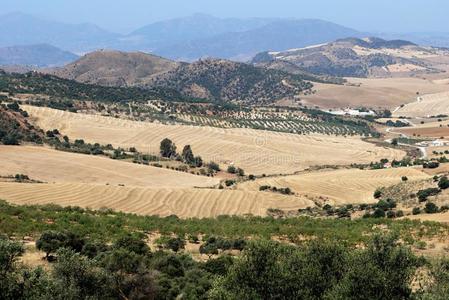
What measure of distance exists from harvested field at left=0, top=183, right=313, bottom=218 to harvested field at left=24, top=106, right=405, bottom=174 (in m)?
42.5

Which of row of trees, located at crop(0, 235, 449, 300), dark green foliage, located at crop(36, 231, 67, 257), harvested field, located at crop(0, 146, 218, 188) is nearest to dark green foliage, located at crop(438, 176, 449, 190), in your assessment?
harvested field, located at crop(0, 146, 218, 188)

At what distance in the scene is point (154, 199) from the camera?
6725cm

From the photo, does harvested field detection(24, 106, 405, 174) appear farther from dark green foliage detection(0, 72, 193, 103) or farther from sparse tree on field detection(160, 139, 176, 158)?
dark green foliage detection(0, 72, 193, 103)

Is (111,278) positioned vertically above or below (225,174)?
above

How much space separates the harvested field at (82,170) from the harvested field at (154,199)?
38.3ft

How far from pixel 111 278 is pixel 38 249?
903cm

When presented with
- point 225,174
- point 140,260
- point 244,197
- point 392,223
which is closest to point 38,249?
point 140,260

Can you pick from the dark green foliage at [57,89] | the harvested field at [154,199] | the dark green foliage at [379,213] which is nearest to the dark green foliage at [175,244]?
the harvested field at [154,199]

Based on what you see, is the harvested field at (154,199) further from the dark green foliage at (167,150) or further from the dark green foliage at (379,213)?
the dark green foliage at (167,150)

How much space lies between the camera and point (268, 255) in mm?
24719

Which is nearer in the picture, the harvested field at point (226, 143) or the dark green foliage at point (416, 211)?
the dark green foliage at point (416, 211)

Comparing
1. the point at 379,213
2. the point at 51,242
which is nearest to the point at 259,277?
the point at 51,242

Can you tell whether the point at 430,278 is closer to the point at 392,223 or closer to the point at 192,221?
the point at 392,223

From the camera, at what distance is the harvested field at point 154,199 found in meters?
61.1
